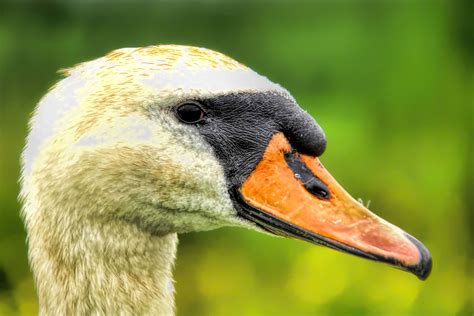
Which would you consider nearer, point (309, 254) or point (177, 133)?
point (177, 133)

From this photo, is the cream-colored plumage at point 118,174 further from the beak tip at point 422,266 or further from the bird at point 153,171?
the beak tip at point 422,266

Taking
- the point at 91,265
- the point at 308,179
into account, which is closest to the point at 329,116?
the point at 308,179

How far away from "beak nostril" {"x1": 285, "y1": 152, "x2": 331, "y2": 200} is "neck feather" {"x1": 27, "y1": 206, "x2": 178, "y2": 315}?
40 centimetres

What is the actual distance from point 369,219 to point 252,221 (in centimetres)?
28

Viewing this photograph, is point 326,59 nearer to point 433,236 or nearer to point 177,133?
point 433,236

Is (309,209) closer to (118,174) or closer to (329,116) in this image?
(118,174)

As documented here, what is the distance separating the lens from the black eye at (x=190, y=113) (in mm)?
2084

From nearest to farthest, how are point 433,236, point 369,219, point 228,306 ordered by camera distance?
1. point 369,219
2. point 228,306
3. point 433,236

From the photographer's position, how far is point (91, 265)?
2113 millimetres

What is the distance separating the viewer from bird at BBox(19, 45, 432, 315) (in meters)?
2.07

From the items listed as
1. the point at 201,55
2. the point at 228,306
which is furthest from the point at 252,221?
the point at 228,306

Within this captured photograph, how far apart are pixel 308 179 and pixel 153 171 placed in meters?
0.37

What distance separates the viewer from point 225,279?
16.1 ft

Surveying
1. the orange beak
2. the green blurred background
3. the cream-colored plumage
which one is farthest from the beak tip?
the green blurred background
